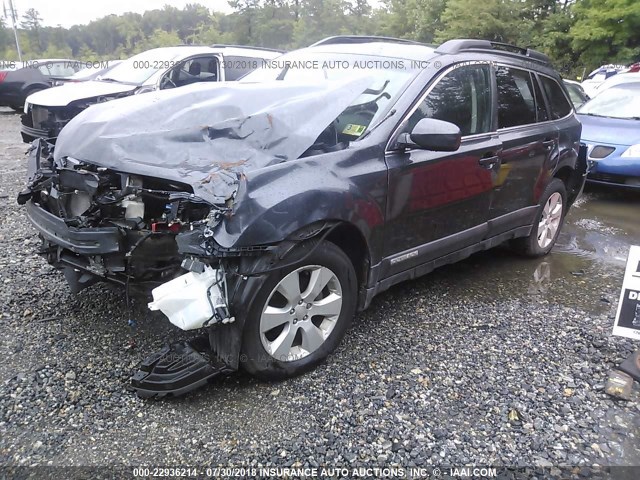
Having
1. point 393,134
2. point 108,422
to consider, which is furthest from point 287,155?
point 108,422

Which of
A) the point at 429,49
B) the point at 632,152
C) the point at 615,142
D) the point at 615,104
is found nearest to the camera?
the point at 429,49

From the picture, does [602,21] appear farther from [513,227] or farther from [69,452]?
[69,452]

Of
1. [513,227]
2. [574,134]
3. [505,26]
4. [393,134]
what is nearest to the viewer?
[393,134]

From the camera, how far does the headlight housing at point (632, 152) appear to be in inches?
260

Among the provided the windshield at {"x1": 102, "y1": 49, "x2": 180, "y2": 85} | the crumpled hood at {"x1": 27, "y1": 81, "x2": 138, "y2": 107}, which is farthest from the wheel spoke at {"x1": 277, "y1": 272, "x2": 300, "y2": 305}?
the windshield at {"x1": 102, "y1": 49, "x2": 180, "y2": 85}

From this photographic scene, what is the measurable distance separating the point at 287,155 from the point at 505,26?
30975mm

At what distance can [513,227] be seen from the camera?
4.33m

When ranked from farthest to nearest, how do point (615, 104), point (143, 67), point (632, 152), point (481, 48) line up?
point (143, 67) < point (615, 104) < point (632, 152) < point (481, 48)

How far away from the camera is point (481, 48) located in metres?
3.86

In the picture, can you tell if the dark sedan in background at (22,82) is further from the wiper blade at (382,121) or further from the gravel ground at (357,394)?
the wiper blade at (382,121)

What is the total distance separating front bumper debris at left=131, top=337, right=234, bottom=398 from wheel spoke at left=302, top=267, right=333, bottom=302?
550 millimetres

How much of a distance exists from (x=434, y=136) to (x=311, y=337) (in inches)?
51.9

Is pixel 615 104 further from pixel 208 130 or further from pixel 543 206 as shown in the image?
pixel 208 130

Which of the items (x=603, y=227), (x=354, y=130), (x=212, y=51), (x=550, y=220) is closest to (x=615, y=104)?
(x=603, y=227)
